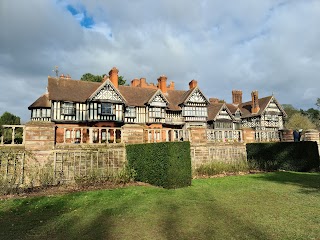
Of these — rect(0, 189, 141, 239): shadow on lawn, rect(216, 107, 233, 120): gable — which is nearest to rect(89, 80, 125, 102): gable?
rect(216, 107, 233, 120): gable

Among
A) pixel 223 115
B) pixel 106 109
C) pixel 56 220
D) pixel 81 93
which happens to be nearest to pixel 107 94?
pixel 106 109

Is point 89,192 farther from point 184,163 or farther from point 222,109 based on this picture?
point 222,109

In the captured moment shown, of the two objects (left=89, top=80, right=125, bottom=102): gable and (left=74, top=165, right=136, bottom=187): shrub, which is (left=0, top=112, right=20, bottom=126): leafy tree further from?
(left=74, top=165, right=136, bottom=187): shrub

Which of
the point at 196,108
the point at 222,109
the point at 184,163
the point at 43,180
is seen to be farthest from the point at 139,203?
the point at 222,109

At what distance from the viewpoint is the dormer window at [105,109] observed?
1122 inches

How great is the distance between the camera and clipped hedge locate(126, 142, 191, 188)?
9.30m

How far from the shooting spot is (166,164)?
30.6 feet

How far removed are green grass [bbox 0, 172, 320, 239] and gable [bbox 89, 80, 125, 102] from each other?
68.4ft

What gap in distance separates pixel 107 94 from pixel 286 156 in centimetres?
2055

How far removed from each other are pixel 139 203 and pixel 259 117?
131ft

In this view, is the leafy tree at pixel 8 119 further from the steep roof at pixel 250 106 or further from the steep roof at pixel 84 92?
the steep roof at pixel 250 106

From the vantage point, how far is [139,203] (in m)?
7.04

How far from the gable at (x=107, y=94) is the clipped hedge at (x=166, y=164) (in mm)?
19056

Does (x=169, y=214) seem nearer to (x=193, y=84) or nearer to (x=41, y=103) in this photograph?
(x=41, y=103)
